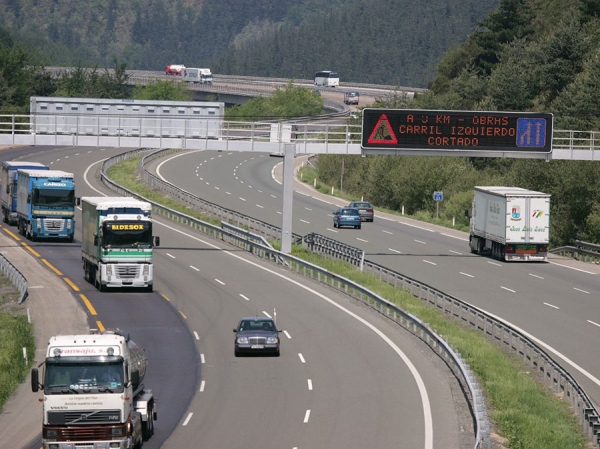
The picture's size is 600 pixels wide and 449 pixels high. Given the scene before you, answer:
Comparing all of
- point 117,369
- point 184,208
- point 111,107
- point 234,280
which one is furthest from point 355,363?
point 111,107

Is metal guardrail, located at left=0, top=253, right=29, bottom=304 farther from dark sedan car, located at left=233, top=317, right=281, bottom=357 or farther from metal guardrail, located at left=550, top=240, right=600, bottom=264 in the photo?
metal guardrail, located at left=550, top=240, right=600, bottom=264

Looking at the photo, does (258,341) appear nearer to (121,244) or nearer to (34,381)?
(121,244)

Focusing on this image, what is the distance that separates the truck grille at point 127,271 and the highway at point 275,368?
88 centimetres

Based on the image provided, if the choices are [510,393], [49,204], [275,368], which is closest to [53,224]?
[49,204]

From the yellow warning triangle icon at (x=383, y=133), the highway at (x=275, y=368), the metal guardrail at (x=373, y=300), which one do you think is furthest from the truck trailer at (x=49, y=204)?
the yellow warning triangle icon at (x=383, y=133)

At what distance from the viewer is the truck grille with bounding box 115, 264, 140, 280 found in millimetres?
51875

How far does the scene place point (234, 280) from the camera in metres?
57.0

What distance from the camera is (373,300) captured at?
50.8m

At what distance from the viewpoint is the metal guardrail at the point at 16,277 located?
166 feet

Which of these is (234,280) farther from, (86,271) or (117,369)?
(117,369)

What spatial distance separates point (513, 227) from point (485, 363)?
2872 centimetres

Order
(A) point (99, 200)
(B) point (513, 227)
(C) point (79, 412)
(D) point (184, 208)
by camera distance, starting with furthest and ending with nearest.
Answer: (D) point (184, 208) → (B) point (513, 227) → (A) point (99, 200) → (C) point (79, 412)

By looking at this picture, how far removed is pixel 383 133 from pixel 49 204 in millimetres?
19677

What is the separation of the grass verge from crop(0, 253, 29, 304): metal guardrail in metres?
15.6
